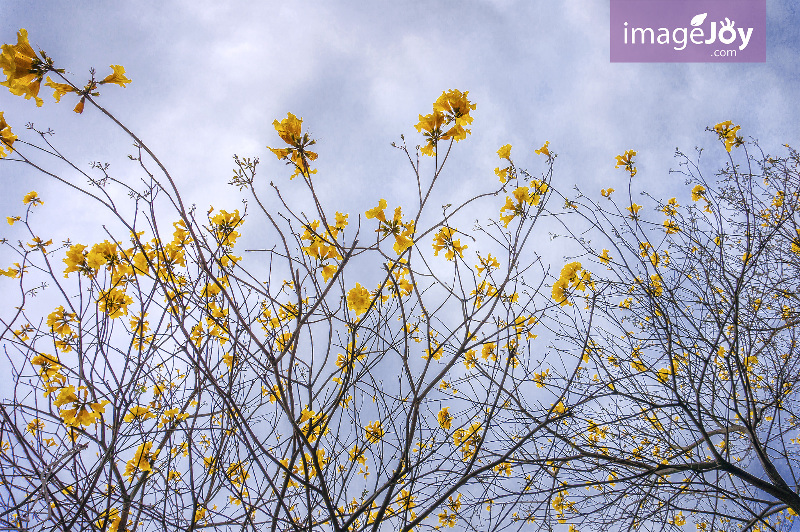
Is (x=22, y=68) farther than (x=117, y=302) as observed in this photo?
No

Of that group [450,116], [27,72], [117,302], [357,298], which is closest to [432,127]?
[450,116]

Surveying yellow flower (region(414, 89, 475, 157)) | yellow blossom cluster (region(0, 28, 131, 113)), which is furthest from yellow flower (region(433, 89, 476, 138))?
yellow blossom cluster (region(0, 28, 131, 113))

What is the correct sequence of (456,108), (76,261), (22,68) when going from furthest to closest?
(76,261), (456,108), (22,68)

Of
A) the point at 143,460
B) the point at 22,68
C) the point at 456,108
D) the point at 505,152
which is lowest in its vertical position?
the point at 143,460

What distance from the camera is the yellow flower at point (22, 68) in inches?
59.7

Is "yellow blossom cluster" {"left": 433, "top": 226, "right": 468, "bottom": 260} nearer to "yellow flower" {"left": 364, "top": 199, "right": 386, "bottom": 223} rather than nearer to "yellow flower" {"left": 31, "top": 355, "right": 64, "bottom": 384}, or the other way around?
"yellow flower" {"left": 364, "top": 199, "right": 386, "bottom": 223}

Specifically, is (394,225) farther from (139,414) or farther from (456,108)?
(139,414)

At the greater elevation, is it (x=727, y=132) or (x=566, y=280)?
(x=727, y=132)

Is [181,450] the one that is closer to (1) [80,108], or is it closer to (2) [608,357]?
(1) [80,108]

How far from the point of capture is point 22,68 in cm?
152

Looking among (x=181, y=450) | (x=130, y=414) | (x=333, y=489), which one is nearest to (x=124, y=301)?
(x=130, y=414)

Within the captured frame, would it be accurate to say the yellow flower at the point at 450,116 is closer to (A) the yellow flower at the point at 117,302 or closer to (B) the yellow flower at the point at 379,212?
(B) the yellow flower at the point at 379,212

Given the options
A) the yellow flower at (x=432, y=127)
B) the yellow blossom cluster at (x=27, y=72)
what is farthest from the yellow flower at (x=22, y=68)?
the yellow flower at (x=432, y=127)

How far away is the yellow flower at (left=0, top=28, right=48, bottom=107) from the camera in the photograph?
4.98 ft
